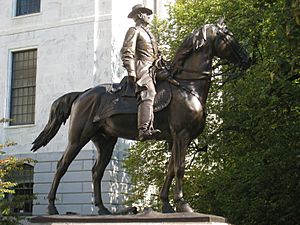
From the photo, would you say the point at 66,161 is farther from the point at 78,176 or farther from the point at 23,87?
the point at 23,87

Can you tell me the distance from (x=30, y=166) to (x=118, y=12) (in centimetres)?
814

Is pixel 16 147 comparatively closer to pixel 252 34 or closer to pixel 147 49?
pixel 252 34

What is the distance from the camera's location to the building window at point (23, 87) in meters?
28.1

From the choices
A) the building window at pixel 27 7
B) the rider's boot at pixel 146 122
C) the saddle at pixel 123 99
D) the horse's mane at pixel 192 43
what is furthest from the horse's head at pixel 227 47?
the building window at pixel 27 7

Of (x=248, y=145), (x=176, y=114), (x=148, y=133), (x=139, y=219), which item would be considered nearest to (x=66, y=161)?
(x=148, y=133)

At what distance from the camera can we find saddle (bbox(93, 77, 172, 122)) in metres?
9.81

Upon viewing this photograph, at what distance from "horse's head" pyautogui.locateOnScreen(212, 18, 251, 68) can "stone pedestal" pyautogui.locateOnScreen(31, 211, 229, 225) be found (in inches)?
107

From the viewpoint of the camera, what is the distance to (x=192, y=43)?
9883 mm

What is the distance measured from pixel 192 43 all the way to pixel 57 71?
1807 cm

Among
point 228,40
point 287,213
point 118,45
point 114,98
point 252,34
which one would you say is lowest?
point 287,213

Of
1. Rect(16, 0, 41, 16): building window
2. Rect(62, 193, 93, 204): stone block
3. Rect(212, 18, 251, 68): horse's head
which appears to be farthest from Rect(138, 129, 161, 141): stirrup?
Rect(16, 0, 41, 16): building window

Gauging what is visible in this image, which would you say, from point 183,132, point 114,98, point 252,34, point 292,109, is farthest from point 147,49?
point 252,34

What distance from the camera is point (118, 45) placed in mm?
26938

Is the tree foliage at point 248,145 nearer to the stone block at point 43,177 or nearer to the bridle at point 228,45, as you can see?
the stone block at point 43,177
